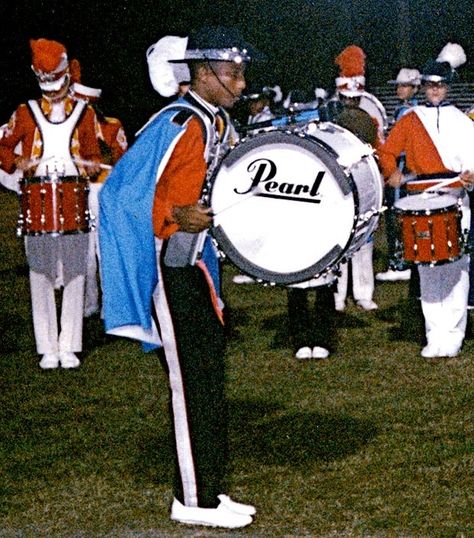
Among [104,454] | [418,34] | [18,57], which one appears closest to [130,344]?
[104,454]

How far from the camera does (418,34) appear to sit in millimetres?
32500

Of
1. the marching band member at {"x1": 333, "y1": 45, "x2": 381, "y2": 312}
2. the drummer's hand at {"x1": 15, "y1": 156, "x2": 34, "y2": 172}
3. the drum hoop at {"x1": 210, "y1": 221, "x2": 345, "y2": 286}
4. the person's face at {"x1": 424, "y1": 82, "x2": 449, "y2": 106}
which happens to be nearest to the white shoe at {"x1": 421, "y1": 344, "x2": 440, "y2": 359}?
the marching band member at {"x1": 333, "y1": 45, "x2": 381, "y2": 312}

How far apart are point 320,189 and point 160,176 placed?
2.47 ft

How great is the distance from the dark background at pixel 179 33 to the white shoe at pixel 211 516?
20.1 meters

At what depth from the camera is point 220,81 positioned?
15.4ft

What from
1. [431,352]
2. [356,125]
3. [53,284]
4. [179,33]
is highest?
[179,33]

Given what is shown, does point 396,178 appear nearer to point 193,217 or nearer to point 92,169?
point 92,169

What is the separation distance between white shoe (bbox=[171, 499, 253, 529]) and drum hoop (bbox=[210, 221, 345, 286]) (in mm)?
922

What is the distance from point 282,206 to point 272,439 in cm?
164

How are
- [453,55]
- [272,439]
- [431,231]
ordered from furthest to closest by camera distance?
[453,55] < [431,231] < [272,439]

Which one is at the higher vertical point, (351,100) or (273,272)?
(351,100)

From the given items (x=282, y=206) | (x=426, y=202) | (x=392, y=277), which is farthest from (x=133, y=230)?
(x=392, y=277)

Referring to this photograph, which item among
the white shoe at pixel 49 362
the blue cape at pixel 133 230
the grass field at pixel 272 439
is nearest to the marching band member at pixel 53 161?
the white shoe at pixel 49 362

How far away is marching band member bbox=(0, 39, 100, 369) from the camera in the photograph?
779cm
